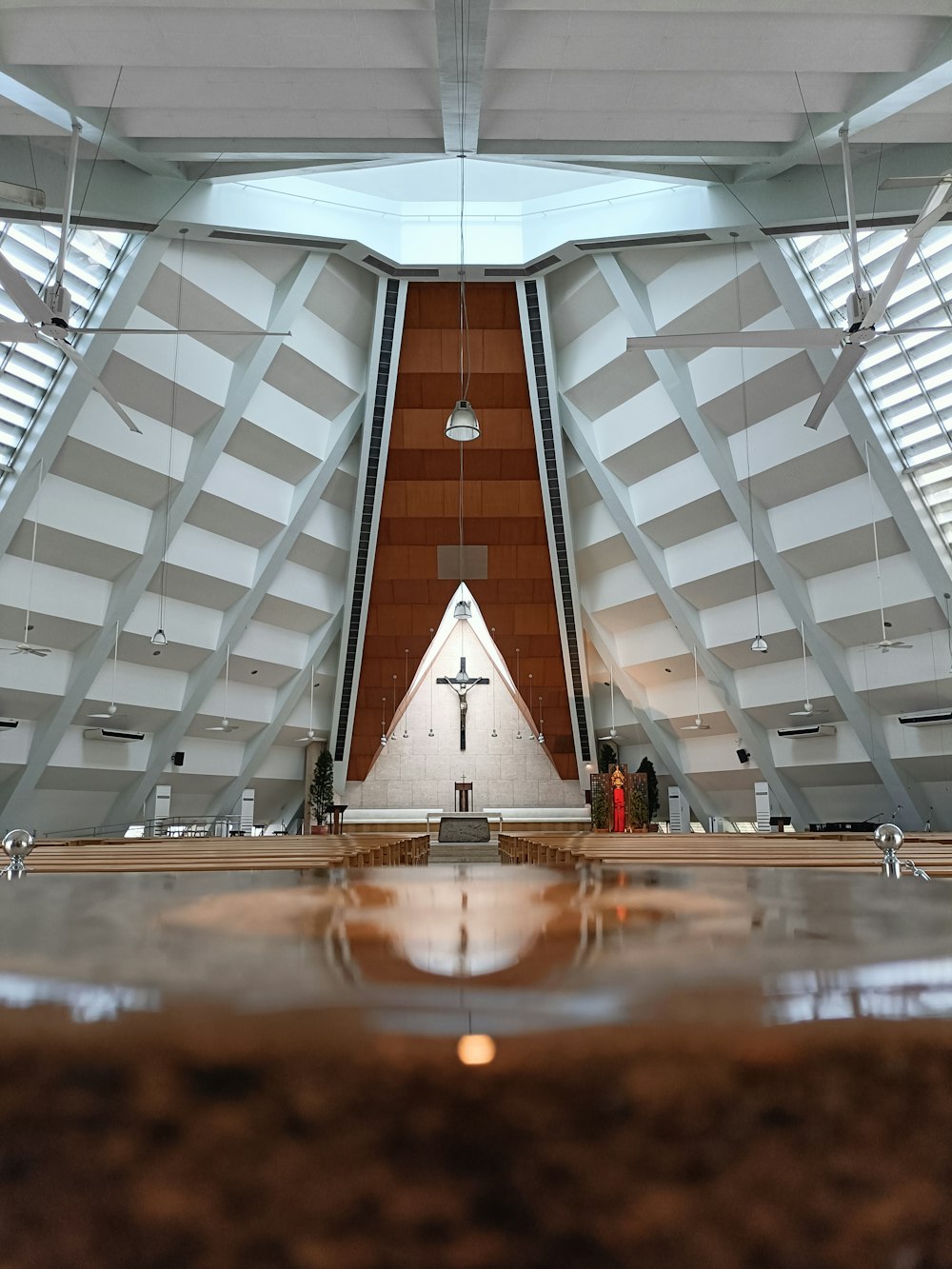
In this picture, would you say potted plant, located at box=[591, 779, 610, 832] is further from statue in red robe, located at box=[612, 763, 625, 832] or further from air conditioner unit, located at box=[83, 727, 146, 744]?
air conditioner unit, located at box=[83, 727, 146, 744]

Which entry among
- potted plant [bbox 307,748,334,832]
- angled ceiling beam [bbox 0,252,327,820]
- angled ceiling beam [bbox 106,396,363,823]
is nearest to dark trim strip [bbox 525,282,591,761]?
angled ceiling beam [bbox 106,396,363,823]

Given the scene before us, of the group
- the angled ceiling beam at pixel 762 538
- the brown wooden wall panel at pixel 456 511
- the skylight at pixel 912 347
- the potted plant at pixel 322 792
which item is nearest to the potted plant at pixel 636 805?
the brown wooden wall panel at pixel 456 511

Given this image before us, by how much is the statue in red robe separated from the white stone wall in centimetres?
482

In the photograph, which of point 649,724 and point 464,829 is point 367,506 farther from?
point 649,724

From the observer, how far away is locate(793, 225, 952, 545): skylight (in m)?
11.9

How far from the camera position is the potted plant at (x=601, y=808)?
2041 cm

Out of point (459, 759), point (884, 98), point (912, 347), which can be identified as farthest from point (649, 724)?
point (884, 98)

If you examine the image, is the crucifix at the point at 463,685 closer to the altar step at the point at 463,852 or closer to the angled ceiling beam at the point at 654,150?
the altar step at the point at 463,852

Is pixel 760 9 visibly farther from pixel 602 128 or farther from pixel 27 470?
pixel 27 470

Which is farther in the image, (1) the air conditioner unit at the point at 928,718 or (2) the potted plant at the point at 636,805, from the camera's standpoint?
(2) the potted plant at the point at 636,805

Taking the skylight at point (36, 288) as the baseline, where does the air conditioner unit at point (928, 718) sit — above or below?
below

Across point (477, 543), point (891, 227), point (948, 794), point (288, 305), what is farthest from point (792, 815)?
point (288, 305)

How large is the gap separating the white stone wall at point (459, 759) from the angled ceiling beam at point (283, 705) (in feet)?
11.6

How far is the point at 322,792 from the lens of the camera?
22.3 m
